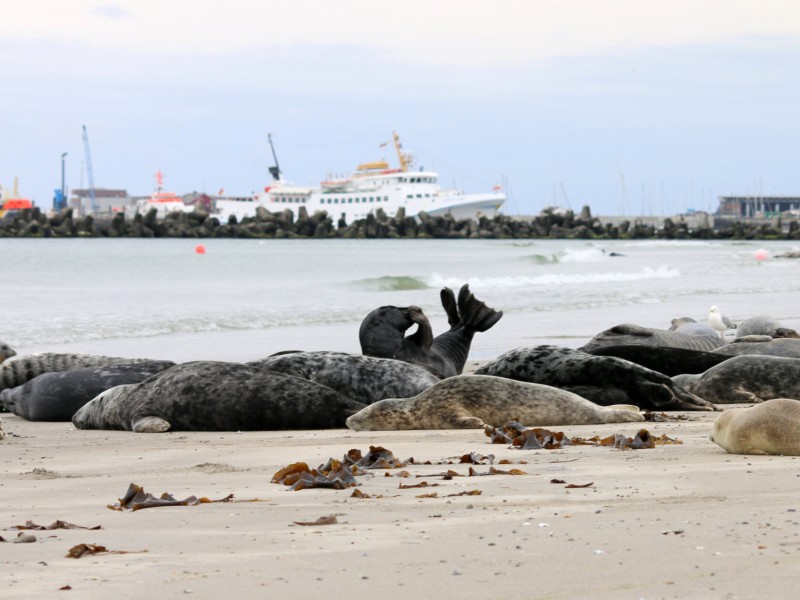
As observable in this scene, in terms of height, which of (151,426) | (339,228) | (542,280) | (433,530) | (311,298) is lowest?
(542,280)

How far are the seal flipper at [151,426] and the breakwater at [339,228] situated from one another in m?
75.0

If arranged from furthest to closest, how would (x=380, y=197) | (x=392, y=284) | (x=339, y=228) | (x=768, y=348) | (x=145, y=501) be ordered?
1. (x=380, y=197)
2. (x=339, y=228)
3. (x=392, y=284)
4. (x=768, y=348)
5. (x=145, y=501)

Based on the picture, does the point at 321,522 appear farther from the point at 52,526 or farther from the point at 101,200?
the point at 101,200

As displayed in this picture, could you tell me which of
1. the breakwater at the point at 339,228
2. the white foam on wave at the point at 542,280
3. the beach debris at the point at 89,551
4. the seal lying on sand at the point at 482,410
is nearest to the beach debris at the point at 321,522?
the beach debris at the point at 89,551

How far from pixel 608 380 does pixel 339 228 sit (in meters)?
81.3

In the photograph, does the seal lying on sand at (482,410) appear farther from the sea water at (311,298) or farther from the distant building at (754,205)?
the distant building at (754,205)

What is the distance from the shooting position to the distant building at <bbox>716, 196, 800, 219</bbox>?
545 feet

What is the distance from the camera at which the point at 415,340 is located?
9273 millimetres

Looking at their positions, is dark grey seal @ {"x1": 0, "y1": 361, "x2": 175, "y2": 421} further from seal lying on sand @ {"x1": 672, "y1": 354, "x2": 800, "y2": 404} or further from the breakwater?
the breakwater

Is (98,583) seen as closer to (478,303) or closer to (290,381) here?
(290,381)

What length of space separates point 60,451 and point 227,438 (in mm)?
924

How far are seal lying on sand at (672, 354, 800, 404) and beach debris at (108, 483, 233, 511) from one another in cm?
446

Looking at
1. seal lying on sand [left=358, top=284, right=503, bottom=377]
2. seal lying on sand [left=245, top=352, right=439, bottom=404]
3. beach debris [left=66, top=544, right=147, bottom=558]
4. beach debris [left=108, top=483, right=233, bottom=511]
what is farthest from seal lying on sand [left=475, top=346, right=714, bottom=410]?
beach debris [left=66, top=544, right=147, bottom=558]

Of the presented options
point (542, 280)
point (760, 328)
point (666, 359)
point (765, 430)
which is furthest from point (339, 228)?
point (765, 430)
